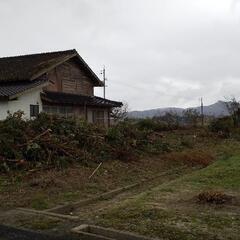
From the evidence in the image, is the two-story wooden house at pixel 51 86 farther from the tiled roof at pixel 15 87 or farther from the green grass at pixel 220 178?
the green grass at pixel 220 178

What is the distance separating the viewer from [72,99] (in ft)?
92.5

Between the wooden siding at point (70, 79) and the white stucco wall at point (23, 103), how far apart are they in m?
1.96

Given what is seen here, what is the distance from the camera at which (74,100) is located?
2806cm

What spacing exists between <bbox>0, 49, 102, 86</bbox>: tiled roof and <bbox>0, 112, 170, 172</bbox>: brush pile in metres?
11.3

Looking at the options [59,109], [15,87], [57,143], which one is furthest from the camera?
[59,109]

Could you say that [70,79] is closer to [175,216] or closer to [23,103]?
[23,103]

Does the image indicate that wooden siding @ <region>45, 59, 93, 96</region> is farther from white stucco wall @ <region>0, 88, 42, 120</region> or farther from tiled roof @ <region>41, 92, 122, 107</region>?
white stucco wall @ <region>0, 88, 42, 120</region>

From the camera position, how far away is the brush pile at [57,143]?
12.4 meters

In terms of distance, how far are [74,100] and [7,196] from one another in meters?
18.9

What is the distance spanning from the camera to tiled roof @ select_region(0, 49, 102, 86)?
88.6 feet

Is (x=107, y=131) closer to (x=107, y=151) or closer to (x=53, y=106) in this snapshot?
(x=107, y=151)

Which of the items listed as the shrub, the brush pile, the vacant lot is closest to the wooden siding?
the shrub

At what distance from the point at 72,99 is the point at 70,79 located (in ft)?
10.2

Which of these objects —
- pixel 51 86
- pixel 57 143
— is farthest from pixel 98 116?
pixel 57 143
